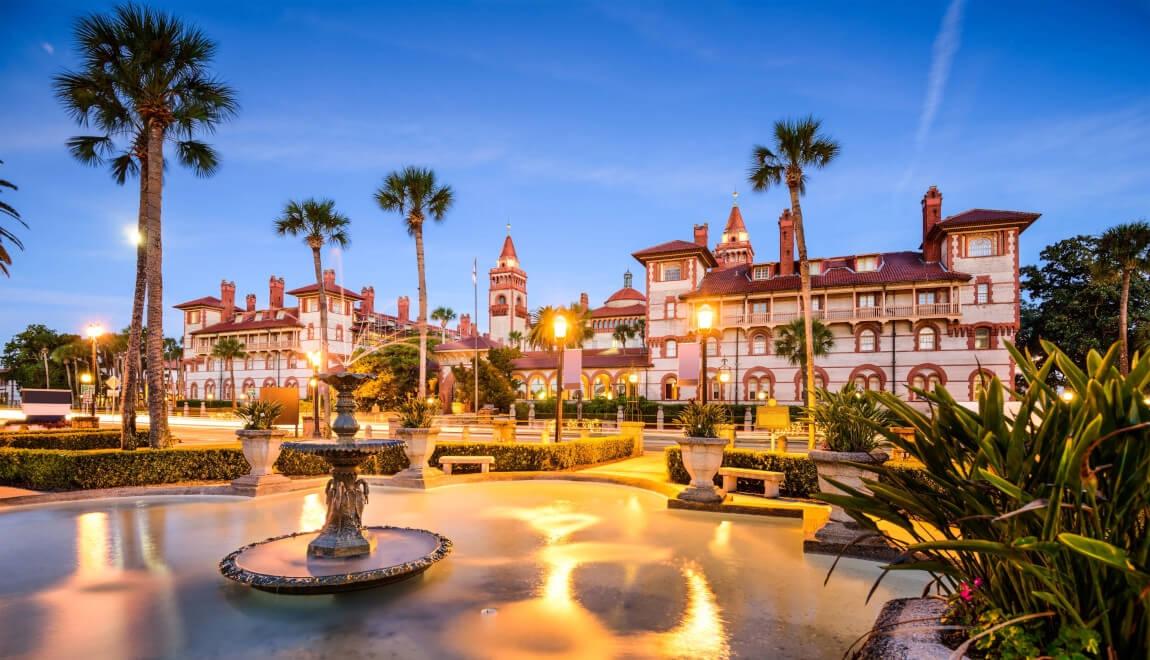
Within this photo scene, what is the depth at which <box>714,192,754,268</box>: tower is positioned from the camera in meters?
82.2

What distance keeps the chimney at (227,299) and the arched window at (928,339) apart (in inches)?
3250

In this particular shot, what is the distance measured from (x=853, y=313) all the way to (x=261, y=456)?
4265 cm

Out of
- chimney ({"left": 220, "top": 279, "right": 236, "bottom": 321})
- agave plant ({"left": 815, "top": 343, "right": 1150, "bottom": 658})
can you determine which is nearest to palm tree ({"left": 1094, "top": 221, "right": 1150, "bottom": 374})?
agave plant ({"left": 815, "top": 343, "right": 1150, "bottom": 658})

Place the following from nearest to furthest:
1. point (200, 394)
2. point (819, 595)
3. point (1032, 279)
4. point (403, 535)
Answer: point (819, 595), point (403, 535), point (1032, 279), point (200, 394)

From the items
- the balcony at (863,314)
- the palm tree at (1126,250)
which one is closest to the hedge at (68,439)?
the balcony at (863,314)

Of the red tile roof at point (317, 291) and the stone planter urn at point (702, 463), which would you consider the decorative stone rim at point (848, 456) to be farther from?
the red tile roof at point (317, 291)

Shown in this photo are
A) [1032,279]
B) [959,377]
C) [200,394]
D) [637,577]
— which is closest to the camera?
[637,577]

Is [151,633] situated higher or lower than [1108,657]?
lower

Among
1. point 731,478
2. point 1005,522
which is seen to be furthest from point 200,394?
point 1005,522

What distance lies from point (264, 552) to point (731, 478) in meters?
9.28

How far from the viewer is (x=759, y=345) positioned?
4784cm

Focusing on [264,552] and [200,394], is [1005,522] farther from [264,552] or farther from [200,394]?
[200,394]

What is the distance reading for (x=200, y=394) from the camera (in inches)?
3093

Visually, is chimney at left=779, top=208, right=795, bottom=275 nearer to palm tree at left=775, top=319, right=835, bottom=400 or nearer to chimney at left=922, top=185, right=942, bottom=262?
palm tree at left=775, top=319, right=835, bottom=400
